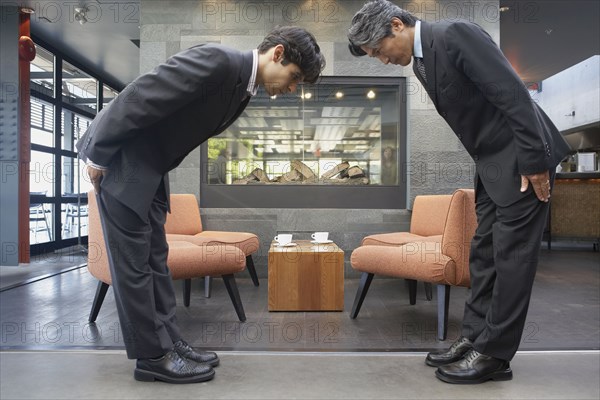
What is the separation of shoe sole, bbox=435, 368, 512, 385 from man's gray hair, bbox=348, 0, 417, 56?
1.30 m

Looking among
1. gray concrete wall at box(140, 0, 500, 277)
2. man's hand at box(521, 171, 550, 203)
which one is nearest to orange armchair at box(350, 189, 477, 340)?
man's hand at box(521, 171, 550, 203)

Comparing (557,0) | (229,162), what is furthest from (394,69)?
(557,0)

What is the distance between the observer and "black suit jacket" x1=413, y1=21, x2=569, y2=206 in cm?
160

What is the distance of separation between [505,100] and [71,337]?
231 cm

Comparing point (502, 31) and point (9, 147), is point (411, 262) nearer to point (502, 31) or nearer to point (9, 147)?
point (9, 147)

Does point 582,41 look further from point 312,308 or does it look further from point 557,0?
point 312,308

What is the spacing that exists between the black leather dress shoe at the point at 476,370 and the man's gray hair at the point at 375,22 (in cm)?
127

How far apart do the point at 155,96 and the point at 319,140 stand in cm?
324

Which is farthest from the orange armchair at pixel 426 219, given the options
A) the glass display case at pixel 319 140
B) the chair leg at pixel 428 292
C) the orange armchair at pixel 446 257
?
the orange armchair at pixel 446 257

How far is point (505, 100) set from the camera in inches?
62.6

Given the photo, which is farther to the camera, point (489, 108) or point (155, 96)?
point (489, 108)

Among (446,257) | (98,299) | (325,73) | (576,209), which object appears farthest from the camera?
(576,209)

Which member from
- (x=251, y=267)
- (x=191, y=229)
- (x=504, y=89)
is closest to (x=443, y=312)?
(x=504, y=89)

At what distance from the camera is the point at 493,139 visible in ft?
5.71
